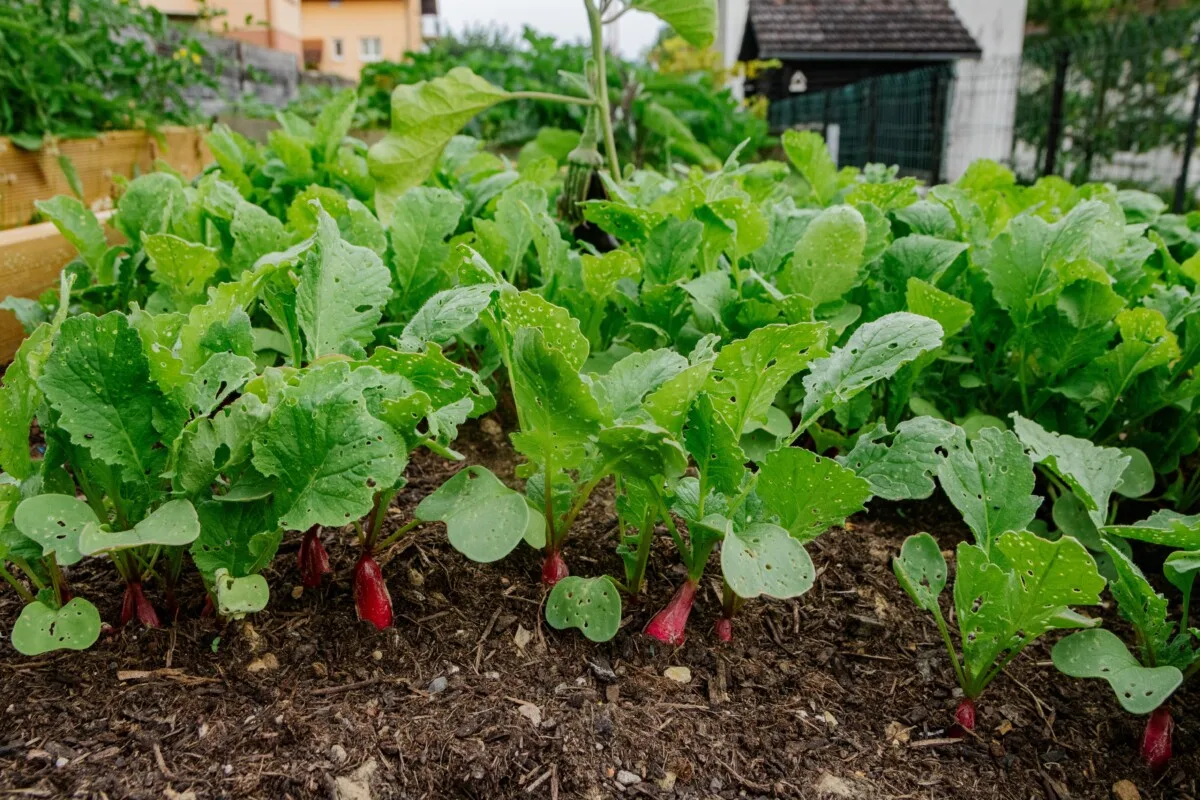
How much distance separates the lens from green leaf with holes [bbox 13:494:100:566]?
87cm

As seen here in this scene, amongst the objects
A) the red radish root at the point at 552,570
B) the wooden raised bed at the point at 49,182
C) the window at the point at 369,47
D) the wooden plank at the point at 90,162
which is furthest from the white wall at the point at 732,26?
the red radish root at the point at 552,570

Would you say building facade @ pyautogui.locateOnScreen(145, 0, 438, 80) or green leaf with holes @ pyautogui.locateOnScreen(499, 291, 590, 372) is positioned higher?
building facade @ pyautogui.locateOnScreen(145, 0, 438, 80)

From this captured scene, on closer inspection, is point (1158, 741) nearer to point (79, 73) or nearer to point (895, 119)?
point (79, 73)

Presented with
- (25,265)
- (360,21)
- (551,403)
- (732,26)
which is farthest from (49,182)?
(360,21)

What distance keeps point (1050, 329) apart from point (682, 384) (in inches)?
32.1

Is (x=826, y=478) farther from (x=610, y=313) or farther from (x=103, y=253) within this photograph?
(x=103, y=253)

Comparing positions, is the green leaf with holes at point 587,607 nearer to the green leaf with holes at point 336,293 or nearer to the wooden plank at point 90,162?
the green leaf with holes at point 336,293

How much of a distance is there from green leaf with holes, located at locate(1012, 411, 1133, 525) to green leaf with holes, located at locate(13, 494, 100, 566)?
3.49ft

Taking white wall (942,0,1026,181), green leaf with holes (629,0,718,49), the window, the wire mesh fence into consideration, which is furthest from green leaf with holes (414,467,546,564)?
the window

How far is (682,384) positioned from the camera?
3.06 feet

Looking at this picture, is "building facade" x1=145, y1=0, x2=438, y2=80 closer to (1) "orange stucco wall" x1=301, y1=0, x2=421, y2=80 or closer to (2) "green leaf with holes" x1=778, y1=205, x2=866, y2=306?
(1) "orange stucco wall" x1=301, y1=0, x2=421, y2=80

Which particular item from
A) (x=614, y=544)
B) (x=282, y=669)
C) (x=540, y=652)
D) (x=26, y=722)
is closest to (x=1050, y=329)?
(x=614, y=544)

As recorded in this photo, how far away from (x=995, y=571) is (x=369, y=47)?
3274 cm

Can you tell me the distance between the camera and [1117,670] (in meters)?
0.96
